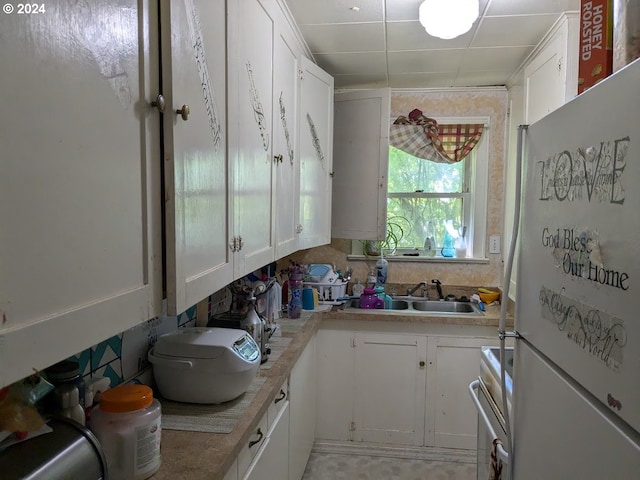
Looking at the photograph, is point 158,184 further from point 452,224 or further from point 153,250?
point 452,224

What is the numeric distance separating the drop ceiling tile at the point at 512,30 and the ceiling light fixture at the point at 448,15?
286 millimetres

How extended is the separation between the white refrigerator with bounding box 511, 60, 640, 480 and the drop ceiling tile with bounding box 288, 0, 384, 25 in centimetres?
120

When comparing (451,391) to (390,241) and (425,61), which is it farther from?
(425,61)

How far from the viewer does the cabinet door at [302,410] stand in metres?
2.03

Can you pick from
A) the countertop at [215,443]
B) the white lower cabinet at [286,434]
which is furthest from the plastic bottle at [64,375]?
the white lower cabinet at [286,434]

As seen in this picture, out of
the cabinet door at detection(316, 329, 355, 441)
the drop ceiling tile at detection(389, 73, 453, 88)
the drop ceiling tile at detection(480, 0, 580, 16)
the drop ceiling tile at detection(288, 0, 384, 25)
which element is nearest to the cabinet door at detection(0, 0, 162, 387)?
the drop ceiling tile at detection(288, 0, 384, 25)

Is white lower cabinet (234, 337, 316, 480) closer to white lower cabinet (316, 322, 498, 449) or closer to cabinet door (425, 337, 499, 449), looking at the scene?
white lower cabinet (316, 322, 498, 449)

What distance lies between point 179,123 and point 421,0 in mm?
1407

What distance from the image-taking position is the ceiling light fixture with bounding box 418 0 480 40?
5.91ft

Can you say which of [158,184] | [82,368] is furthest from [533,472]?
[82,368]

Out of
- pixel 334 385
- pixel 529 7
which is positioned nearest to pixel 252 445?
pixel 334 385

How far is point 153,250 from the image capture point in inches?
35.8

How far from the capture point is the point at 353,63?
2.73 metres

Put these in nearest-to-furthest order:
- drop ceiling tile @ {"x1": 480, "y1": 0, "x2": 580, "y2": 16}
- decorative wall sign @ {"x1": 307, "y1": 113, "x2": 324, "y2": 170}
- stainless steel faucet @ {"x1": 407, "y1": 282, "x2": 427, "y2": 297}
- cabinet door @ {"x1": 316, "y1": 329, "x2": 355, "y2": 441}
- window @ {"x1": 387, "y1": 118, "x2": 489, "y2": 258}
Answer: drop ceiling tile @ {"x1": 480, "y1": 0, "x2": 580, "y2": 16} → decorative wall sign @ {"x1": 307, "y1": 113, "x2": 324, "y2": 170} → cabinet door @ {"x1": 316, "y1": 329, "x2": 355, "y2": 441} → stainless steel faucet @ {"x1": 407, "y1": 282, "x2": 427, "y2": 297} → window @ {"x1": 387, "y1": 118, "x2": 489, "y2": 258}
